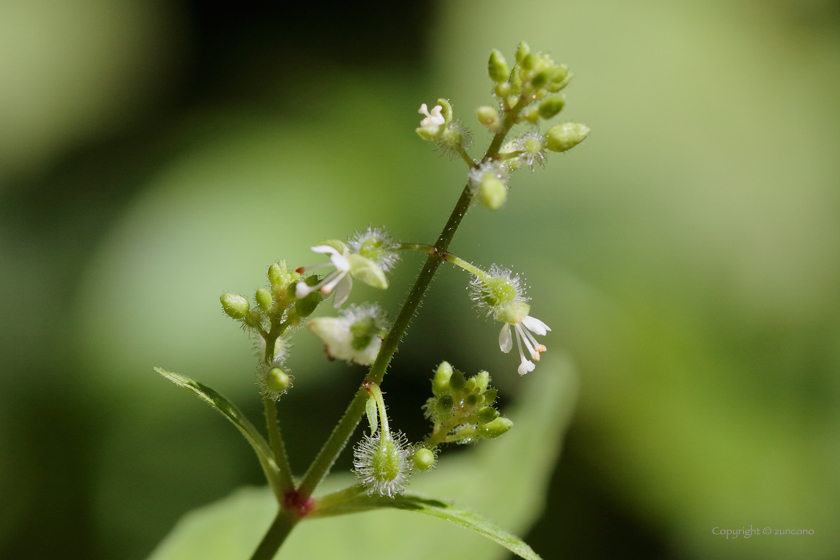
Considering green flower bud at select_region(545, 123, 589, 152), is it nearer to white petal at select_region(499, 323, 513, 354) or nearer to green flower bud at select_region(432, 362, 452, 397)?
white petal at select_region(499, 323, 513, 354)

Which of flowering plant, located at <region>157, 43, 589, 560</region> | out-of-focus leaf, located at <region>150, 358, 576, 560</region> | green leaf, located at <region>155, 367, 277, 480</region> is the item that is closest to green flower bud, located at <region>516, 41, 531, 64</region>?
flowering plant, located at <region>157, 43, 589, 560</region>

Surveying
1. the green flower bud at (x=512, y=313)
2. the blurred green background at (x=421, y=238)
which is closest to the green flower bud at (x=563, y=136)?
the green flower bud at (x=512, y=313)

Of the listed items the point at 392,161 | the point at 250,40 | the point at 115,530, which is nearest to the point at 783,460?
the point at 392,161

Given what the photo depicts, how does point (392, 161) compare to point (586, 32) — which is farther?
point (586, 32)

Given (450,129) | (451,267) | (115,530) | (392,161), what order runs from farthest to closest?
(392,161) → (451,267) → (115,530) → (450,129)

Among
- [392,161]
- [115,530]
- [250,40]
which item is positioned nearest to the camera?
[115,530]

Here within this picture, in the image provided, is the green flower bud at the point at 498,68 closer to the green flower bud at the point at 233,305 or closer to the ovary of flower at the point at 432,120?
the ovary of flower at the point at 432,120

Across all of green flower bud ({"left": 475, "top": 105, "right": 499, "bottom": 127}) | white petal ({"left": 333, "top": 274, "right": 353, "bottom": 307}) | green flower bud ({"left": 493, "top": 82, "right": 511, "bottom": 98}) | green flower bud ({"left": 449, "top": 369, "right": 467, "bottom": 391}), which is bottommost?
green flower bud ({"left": 449, "top": 369, "right": 467, "bottom": 391})

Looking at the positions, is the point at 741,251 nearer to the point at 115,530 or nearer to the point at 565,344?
the point at 565,344
